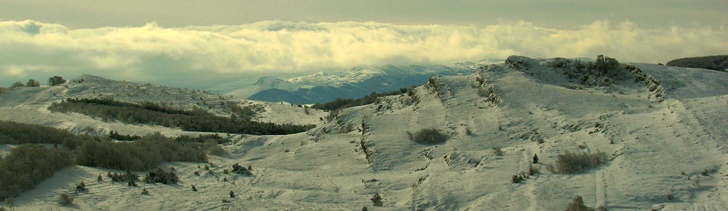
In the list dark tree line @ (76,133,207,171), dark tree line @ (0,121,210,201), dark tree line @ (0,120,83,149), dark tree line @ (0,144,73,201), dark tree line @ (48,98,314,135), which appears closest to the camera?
dark tree line @ (0,144,73,201)

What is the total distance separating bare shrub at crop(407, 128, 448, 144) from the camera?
730 inches

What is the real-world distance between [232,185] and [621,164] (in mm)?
9183

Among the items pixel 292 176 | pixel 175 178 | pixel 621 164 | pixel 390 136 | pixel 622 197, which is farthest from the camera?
pixel 390 136

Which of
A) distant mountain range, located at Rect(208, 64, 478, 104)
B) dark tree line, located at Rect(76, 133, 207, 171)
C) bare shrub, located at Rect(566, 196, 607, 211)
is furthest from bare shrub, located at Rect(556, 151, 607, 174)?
distant mountain range, located at Rect(208, 64, 478, 104)

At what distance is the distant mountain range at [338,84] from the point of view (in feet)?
339

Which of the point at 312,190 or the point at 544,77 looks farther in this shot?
the point at 544,77

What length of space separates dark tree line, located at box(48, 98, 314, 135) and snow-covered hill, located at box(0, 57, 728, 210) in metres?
4.45

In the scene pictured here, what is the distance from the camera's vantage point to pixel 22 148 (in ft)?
48.3

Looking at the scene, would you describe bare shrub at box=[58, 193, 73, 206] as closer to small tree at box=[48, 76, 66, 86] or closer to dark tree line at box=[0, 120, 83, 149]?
dark tree line at box=[0, 120, 83, 149]

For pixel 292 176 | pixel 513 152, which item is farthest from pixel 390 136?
pixel 513 152

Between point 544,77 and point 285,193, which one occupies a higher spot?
point 544,77

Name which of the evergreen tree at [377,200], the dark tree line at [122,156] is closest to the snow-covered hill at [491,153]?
the evergreen tree at [377,200]

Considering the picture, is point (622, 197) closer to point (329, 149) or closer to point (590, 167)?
point (590, 167)

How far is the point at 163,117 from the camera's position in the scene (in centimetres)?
3089
